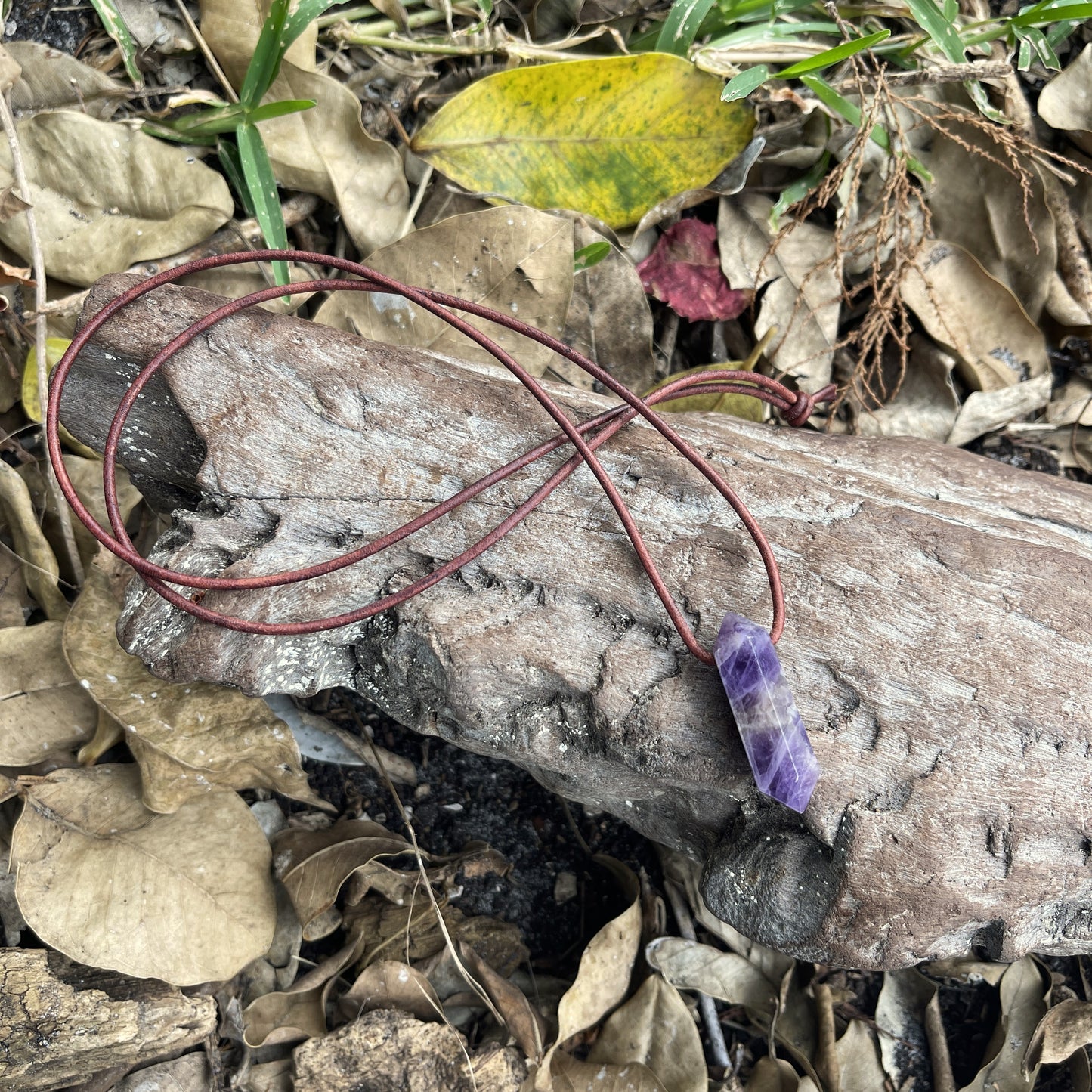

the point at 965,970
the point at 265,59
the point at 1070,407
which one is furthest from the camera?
the point at 1070,407

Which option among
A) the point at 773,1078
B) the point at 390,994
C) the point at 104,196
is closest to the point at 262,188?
the point at 104,196

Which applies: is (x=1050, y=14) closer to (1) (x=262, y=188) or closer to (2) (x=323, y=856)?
(1) (x=262, y=188)

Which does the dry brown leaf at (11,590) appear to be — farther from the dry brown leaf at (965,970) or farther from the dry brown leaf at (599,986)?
the dry brown leaf at (965,970)

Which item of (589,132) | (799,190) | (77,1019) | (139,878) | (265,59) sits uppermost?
(265,59)

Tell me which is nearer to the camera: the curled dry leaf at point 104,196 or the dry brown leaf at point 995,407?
the curled dry leaf at point 104,196

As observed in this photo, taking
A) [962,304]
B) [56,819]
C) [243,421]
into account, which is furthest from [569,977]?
Answer: [962,304]

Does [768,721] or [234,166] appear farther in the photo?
[234,166]

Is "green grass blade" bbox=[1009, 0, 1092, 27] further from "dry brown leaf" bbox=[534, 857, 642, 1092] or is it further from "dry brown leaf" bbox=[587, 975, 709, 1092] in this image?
"dry brown leaf" bbox=[587, 975, 709, 1092]

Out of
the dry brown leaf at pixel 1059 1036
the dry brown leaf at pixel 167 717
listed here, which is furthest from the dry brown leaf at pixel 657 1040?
the dry brown leaf at pixel 167 717
